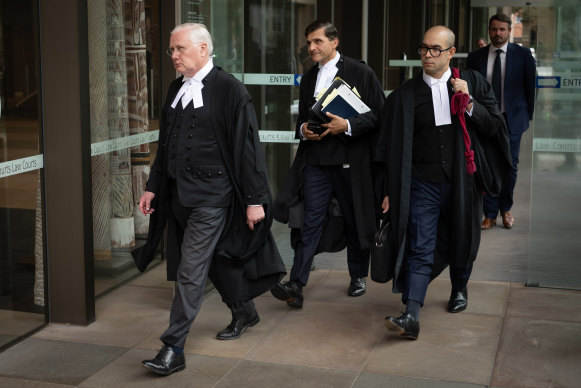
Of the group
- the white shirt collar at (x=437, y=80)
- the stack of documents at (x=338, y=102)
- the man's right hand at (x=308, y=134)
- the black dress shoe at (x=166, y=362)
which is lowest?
the black dress shoe at (x=166, y=362)

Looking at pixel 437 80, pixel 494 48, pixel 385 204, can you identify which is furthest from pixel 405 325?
pixel 494 48

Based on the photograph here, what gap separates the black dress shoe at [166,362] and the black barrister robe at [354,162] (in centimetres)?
154

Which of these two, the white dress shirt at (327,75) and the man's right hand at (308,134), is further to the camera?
the white dress shirt at (327,75)

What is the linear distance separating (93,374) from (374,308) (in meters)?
2.08

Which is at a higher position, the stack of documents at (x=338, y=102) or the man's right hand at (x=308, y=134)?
the stack of documents at (x=338, y=102)

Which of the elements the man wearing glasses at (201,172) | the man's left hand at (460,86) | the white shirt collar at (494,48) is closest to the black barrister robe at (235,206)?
the man wearing glasses at (201,172)

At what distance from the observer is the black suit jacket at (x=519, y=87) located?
8.26 m

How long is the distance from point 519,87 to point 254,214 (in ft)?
13.3

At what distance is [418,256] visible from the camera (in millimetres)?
5660

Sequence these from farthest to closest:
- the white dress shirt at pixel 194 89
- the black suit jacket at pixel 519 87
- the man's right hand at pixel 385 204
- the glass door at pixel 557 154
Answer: the black suit jacket at pixel 519 87 → the glass door at pixel 557 154 → the man's right hand at pixel 385 204 → the white dress shirt at pixel 194 89

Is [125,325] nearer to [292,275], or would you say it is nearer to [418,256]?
[292,275]

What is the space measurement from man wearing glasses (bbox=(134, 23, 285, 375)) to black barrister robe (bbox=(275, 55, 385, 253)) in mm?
1007

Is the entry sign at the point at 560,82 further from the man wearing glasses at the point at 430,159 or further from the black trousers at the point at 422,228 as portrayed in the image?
the black trousers at the point at 422,228

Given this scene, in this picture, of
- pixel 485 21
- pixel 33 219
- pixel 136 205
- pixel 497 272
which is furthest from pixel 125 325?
pixel 485 21
